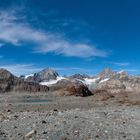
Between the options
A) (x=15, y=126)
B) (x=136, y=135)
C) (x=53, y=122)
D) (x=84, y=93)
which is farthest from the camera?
(x=84, y=93)

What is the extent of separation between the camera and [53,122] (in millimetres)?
21578

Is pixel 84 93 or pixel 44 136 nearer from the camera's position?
pixel 44 136

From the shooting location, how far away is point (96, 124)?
21.5m

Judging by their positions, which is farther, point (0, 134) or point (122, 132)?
point (122, 132)

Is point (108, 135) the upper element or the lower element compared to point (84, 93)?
lower

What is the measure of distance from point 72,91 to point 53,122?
107 meters

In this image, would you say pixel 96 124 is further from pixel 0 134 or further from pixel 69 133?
pixel 0 134

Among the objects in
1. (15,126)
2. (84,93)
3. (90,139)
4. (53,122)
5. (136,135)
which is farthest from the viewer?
(84,93)

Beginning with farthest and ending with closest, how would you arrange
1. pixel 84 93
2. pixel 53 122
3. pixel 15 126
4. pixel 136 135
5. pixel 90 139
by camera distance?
pixel 84 93
pixel 53 122
pixel 15 126
pixel 136 135
pixel 90 139

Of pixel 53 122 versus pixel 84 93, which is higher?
pixel 84 93

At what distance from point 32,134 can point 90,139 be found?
260 centimetres

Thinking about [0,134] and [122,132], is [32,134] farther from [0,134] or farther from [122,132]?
[122,132]

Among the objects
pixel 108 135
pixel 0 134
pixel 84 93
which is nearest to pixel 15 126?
pixel 0 134

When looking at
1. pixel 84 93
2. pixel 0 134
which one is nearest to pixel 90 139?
pixel 0 134
